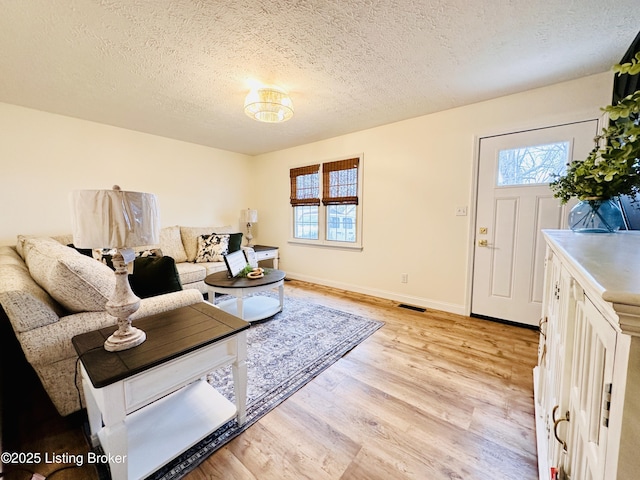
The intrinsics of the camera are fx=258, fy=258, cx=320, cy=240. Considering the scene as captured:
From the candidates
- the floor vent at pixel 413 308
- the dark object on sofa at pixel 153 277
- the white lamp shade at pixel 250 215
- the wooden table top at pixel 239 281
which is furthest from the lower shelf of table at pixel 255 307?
the white lamp shade at pixel 250 215

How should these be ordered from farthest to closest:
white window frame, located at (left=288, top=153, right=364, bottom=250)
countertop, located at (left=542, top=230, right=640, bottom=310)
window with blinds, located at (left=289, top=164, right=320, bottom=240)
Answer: window with blinds, located at (left=289, top=164, right=320, bottom=240), white window frame, located at (left=288, top=153, right=364, bottom=250), countertop, located at (left=542, top=230, right=640, bottom=310)

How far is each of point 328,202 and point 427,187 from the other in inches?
59.1

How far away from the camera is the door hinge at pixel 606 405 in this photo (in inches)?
18.1

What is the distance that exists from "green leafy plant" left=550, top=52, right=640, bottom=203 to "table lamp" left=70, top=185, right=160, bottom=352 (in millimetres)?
1606

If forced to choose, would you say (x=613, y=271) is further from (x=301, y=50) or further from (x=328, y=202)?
(x=328, y=202)

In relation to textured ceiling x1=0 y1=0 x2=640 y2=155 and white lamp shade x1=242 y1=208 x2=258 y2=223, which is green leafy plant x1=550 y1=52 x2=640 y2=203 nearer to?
textured ceiling x1=0 y1=0 x2=640 y2=155

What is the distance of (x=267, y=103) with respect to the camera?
233cm

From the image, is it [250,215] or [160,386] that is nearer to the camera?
[160,386]

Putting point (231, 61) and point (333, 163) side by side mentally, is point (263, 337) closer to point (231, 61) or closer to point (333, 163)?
point (231, 61)

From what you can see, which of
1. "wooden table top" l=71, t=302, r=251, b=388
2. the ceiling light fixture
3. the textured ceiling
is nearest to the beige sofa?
"wooden table top" l=71, t=302, r=251, b=388

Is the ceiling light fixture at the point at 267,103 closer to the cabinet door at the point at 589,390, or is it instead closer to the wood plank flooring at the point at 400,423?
the wood plank flooring at the point at 400,423

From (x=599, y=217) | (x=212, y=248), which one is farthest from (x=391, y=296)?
(x=212, y=248)

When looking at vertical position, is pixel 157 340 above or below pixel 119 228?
below

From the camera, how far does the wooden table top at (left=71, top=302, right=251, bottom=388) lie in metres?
1.04
